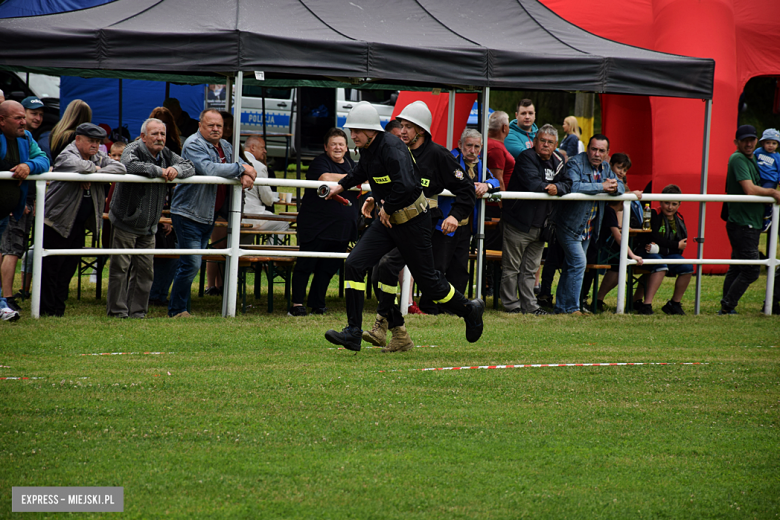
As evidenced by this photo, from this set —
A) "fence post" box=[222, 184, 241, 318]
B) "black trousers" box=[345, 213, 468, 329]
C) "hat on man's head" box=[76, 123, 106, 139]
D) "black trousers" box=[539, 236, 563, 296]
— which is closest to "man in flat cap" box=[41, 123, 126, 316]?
"hat on man's head" box=[76, 123, 106, 139]

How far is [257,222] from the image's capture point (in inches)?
426

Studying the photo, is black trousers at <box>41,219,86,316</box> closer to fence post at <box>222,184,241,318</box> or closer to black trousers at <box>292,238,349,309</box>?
fence post at <box>222,184,241,318</box>

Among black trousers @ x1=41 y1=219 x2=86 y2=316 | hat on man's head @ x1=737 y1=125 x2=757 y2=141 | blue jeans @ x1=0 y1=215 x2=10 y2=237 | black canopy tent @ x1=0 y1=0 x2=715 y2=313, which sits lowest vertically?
black trousers @ x1=41 y1=219 x2=86 y2=316

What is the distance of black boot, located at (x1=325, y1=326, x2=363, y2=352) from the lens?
22.9 feet

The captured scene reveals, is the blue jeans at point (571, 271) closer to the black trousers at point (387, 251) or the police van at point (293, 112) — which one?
the black trousers at point (387, 251)

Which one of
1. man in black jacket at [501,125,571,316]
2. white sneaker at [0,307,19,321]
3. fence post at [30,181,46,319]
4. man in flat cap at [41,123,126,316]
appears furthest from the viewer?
man in black jacket at [501,125,571,316]

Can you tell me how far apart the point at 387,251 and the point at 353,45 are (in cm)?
306

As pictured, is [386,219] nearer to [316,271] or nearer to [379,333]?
[379,333]

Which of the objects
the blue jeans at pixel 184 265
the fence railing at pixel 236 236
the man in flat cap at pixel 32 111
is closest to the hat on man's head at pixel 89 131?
the fence railing at pixel 236 236

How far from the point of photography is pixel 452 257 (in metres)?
9.84

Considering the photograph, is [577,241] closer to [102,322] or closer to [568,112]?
[102,322]

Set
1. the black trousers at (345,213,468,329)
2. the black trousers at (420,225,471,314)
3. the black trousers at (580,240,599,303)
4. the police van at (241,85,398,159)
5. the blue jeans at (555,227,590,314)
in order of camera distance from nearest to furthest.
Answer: the black trousers at (345,213,468,329), the black trousers at (420,225,471,314), the blue jeans at (555,227,590,314), the black trousers at (580,240,599,303), the police van at (241,85,398,159)

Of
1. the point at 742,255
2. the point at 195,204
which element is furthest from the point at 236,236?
the point at 742,255

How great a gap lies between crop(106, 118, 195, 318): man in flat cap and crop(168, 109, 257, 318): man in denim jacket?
18cm
